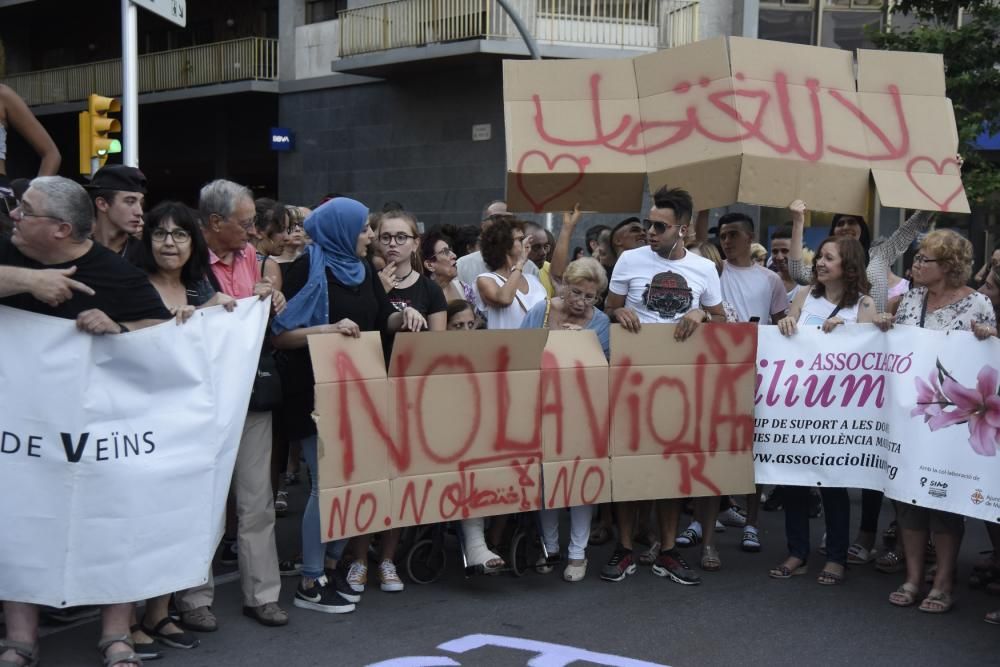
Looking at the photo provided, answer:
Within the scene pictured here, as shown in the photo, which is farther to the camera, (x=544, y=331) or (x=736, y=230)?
(x=736, y=230)

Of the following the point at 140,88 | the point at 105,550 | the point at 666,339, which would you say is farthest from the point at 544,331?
the point at 140,88

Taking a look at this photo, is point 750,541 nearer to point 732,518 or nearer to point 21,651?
point 732,518

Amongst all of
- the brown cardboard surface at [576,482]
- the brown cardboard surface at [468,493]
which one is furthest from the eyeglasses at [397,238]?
the brown cardboard surface at [576,482]

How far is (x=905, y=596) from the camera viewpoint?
5.81 m

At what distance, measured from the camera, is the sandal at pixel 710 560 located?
6422 millimetres

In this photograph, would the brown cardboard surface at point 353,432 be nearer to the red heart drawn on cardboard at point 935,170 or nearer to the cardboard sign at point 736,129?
the cardboard sign at point 736,129

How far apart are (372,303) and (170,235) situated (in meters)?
1.13

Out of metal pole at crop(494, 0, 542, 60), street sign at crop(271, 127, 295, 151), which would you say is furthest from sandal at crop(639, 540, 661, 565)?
street sign at crop(271, 127, 295, 151)

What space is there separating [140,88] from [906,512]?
26.1 metres

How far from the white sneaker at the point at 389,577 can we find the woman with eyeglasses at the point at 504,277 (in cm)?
166

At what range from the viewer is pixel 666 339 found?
20.0 ft

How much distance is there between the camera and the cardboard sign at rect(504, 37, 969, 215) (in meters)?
6.52

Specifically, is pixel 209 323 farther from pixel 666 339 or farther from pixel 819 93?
pixel 819 93

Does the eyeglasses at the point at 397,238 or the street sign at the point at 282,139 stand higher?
the street sign at the point at 282,139
